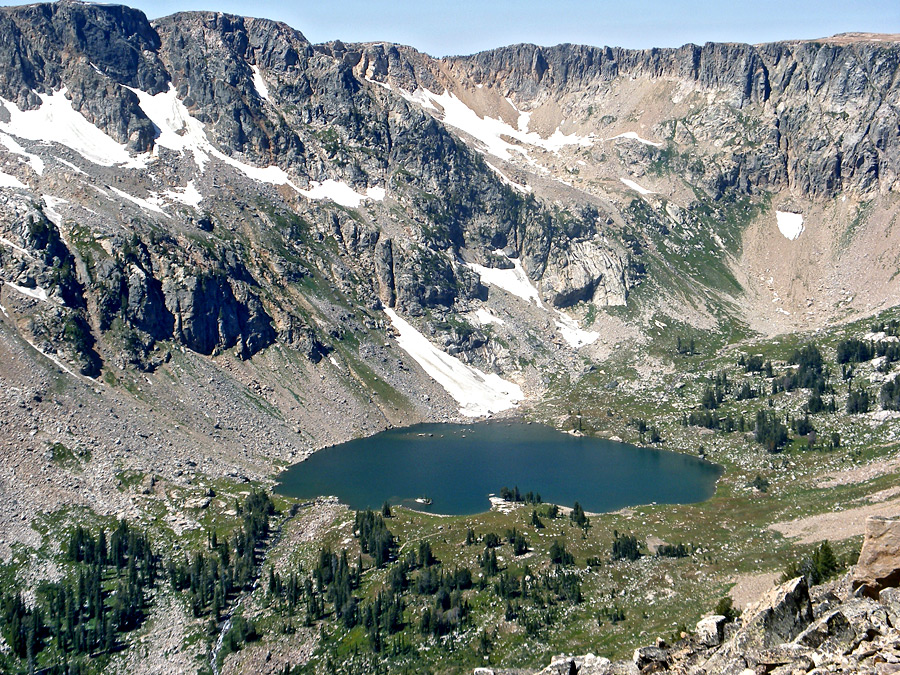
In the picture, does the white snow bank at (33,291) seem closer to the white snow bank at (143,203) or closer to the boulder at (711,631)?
the white snow bank at (143,203)

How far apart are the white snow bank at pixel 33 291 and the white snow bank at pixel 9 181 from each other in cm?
3343

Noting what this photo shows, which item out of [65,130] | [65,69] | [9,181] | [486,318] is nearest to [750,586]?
[486,318]

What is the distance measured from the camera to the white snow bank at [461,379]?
558 ft

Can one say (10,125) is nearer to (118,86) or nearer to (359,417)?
(118,86)

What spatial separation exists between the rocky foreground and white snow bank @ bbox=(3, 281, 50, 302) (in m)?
134

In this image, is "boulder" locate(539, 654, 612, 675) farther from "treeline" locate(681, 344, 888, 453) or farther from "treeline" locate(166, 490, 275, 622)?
"treeline" locate(681, 344, 888, 453)

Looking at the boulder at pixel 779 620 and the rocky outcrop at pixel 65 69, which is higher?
the rocky outcrop at pixel 65 69

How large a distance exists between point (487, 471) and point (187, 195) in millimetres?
103088

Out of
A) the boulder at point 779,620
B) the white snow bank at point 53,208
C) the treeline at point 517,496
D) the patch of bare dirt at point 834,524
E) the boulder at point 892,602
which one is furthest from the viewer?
the white snow bank at point 53,208

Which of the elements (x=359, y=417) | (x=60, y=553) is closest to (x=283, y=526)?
(x=60, y=553)

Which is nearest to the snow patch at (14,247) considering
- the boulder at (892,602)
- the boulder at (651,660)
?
the boulder at (651,660)

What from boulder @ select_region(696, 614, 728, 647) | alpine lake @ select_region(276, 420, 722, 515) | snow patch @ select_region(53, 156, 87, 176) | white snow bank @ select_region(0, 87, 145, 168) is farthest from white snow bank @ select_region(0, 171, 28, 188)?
boulder @ select_region(696, 614, 728, 647)

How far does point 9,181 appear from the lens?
161m

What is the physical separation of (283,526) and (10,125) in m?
132
